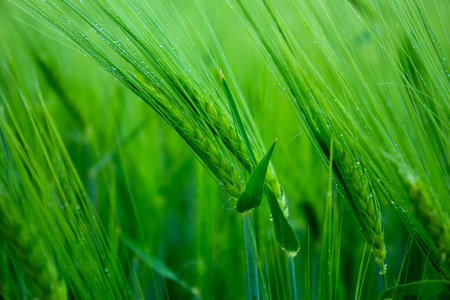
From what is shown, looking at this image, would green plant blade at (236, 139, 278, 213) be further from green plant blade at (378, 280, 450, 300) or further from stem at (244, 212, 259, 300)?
green plant blade at (378, 280, 450, 300)

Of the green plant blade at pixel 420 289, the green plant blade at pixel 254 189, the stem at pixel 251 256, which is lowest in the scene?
the green plant blade at pixel 420 289

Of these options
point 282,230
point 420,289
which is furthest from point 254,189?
point 420,289

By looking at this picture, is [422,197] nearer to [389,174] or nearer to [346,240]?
[389,174]

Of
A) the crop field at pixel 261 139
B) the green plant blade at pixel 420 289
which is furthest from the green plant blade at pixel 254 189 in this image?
the green plant blade at pixel 420 289

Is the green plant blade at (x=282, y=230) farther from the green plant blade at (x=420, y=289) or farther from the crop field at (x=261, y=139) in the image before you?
the green plant blade at (x=420, y=289)

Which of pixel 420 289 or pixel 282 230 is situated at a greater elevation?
pixel 282 230

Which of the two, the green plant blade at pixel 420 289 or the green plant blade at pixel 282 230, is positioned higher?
the green plant blade at pixel 282 230

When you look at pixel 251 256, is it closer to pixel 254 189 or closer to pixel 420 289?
pixel 254 189
